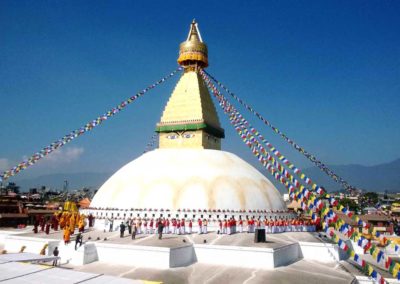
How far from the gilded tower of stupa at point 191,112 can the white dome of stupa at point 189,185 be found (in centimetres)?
157

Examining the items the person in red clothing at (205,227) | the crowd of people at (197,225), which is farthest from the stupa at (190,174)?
the person in red clothing at (205,227)

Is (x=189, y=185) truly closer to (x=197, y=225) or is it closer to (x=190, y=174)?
(x=190, y=174)

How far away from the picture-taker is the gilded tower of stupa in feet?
75.4

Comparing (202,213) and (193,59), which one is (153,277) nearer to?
(202,213)

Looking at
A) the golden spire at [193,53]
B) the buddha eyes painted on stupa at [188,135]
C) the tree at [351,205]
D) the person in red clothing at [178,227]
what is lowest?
the person in red clothing at [178,227]

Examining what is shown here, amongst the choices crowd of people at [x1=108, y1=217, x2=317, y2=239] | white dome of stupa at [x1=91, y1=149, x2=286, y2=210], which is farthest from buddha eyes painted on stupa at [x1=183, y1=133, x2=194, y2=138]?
crowd of people at [x1=108, y1=217, x2=317, y2=239]

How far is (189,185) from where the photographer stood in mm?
18812

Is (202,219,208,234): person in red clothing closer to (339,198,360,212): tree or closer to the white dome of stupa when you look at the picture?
the white dome of stupa

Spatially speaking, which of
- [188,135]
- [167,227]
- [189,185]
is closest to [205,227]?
[167,227]

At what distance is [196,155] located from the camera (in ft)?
69.3

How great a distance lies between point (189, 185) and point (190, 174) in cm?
78

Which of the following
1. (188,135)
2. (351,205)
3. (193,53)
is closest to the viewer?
(188,135)

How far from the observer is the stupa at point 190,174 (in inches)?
728

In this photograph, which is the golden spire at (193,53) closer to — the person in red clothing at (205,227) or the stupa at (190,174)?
the stupa at (190,174)
